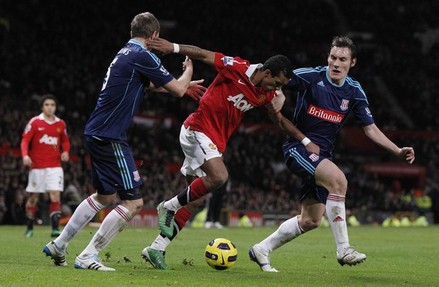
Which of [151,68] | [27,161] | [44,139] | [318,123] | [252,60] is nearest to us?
[151,68]

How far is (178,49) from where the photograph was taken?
9461mm

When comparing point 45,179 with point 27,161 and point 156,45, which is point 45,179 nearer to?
point 27,161

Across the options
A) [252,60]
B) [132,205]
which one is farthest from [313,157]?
[252,60]

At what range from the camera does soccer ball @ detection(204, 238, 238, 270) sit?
32.5 feet

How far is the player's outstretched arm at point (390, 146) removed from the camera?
9984 millimetres

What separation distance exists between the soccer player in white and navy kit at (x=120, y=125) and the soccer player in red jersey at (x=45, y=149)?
7656mm

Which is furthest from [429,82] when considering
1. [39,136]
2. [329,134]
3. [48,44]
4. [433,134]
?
[329,134]

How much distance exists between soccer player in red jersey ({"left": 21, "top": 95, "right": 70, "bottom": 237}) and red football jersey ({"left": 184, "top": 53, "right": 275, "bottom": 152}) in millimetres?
7106

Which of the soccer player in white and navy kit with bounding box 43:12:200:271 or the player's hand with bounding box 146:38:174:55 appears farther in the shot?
the player's hand with bounding box 146:38:174:55

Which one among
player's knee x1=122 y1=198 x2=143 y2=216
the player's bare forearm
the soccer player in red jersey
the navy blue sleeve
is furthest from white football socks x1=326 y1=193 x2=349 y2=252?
the soccer player in red jersey

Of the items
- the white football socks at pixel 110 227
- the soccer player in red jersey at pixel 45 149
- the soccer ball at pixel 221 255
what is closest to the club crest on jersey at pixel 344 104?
the soccer ball at pixel 221 255

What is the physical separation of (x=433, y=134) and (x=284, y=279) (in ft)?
103

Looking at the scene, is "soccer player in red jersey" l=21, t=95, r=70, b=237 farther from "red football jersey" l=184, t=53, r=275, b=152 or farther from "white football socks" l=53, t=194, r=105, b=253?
"white football socks" l=53, t=194, r=105, b=253

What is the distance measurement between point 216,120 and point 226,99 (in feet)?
0.84
